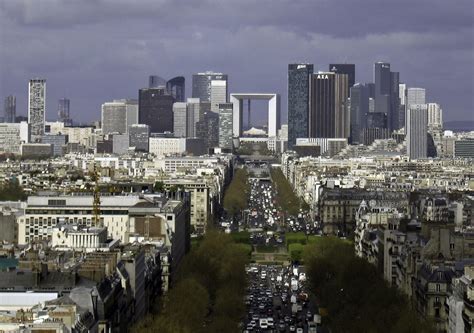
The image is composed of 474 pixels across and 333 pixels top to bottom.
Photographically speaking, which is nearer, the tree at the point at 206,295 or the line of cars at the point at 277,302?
the tree at the point at 206,295

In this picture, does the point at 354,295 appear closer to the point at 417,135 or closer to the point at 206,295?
the point at 206,295

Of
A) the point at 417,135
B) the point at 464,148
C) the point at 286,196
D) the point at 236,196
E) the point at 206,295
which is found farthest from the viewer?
the point at 417,135

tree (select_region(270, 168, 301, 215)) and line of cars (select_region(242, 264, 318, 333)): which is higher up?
tree (select_region(270, 168, 301, 215))

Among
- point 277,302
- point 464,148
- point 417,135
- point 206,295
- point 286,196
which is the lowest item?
point 277,302

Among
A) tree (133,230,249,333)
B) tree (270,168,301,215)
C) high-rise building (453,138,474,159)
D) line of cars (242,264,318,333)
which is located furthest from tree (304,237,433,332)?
high-rise building (453,138,474,159)

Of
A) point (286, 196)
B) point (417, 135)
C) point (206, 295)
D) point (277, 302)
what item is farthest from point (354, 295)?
point (417, 135)

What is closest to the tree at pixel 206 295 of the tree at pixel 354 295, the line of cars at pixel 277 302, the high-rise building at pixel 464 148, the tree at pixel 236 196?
the line of cars at pixel 277 302

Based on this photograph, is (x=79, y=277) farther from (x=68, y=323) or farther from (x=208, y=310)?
(x=208, y=310)

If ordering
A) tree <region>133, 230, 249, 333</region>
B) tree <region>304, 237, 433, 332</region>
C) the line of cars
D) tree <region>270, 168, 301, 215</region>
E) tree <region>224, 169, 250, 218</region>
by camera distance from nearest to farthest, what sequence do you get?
tree <region>304, 237, 433, 332</region>
tree <region>133, 230, 249, 333</region>
the line of cars
tree <region>224, 169, 250, 218</region>
tree <region>270, 168, 301, 215</region>

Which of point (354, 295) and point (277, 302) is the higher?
point (354, 295)

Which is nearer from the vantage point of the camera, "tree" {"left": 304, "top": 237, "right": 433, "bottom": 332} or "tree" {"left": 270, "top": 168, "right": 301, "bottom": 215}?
"tree" {"left": 304, "top": 237, "right": 433, "bottom": 332}

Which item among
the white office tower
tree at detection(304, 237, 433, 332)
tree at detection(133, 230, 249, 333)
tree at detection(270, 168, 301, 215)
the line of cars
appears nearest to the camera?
tree at detection(304, 237, 433, 332)

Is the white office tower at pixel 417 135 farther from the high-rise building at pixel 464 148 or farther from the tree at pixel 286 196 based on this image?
the tree at pixel 286 196

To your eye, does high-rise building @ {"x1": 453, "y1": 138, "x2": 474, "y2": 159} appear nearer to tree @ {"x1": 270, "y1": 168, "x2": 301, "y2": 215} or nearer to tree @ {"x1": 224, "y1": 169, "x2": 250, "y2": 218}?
tree @ {"x1": 270, "y1": 168, "x2": 301, "y2": 215}
